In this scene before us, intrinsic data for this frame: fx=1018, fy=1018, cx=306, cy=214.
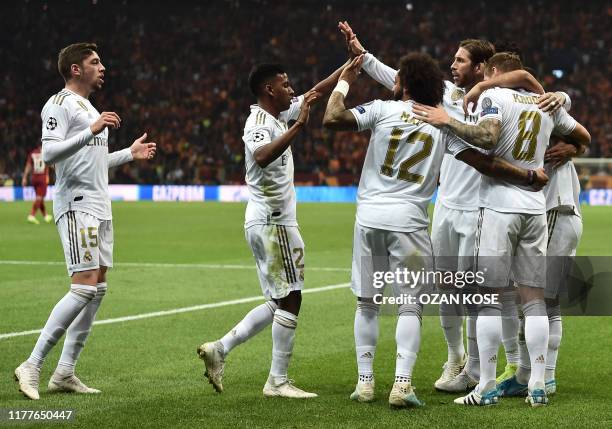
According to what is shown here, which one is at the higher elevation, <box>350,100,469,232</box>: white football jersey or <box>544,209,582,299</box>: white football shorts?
<box>350,100,469,232</box>: white football jersey

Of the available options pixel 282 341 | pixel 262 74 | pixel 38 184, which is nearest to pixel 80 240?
pixel 282 341

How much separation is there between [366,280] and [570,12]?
148ft

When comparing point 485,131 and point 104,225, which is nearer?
point 485,131

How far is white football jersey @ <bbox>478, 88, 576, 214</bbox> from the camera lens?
6.53 m

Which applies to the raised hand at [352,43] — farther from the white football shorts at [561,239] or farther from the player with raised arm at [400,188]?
the white football shorts at [561,239]

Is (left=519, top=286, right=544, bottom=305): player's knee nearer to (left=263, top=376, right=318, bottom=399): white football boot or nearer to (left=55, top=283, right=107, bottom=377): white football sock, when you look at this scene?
(left=263, top=376, right=318, bottom=399): white football boot

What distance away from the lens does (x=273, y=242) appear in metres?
7.04

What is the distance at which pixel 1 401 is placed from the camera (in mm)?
6637

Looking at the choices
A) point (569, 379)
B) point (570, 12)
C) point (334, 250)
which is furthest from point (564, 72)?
point (569, 379)

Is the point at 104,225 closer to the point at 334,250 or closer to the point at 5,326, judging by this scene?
the point at 5,326

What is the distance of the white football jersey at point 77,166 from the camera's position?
707 cm

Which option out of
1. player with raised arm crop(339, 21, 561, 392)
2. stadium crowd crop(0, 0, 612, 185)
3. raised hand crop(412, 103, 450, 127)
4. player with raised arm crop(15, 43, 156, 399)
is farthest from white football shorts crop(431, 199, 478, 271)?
stadium crowd crop(0, 0, 612, 185)

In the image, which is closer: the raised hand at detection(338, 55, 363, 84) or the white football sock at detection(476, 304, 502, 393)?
the white football sock at detection(476, 304, 502, 393)

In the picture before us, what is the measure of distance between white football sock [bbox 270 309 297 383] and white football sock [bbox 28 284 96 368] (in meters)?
1.32
